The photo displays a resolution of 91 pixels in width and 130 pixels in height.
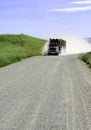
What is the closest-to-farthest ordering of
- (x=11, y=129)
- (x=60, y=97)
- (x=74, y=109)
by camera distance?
(x=11, y=129) < (x=74, y=109) < (x=60, y=97)

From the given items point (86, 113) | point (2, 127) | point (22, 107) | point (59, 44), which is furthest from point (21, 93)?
point (59, 44)

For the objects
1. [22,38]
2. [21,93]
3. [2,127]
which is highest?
[2,127]

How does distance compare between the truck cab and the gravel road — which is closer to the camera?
the gravel road

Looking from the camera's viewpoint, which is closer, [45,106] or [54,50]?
[45,106]

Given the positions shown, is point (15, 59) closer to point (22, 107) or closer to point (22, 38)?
point (22, 107)

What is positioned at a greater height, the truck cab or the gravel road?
the gravel road

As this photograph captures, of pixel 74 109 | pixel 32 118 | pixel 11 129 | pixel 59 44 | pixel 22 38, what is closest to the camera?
pixel 11 129

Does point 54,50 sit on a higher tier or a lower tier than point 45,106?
lower

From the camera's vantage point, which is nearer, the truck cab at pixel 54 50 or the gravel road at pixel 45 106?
the gravel road at pixel 45 106

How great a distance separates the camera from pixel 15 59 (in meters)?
48.9

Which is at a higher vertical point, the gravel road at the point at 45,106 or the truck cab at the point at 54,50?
the gravel road at the point at 45,106

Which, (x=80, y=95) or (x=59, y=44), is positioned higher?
(x=80, y=95)

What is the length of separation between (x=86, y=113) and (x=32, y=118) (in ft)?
5.82

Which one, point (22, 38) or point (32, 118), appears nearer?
point (32, 118)
